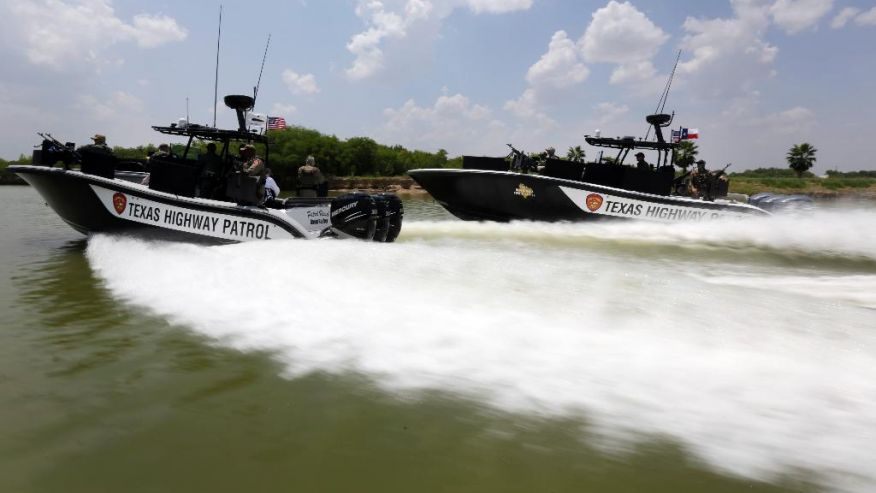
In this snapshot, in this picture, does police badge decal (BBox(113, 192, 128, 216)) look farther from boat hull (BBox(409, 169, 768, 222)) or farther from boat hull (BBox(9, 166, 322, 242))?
boat hull (BBox(409, 169, 768, 222))

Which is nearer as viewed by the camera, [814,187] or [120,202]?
[120,202]

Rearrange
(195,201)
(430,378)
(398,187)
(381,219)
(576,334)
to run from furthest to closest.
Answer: (398,187)
(381,219)
(195,201)
(576,334)
(430,378)

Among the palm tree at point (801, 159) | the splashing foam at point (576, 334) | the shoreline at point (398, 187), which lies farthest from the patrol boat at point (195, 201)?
the palm tree at point (801, 159)

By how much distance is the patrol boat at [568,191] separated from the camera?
13.3 meters

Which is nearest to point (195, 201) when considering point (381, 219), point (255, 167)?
point (255, 167)

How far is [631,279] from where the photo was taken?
19.5ft

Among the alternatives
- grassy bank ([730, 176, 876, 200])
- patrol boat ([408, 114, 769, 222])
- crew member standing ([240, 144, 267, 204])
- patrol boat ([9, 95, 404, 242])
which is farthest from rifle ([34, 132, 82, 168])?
grassy bank ([730, 176, 876, 200])

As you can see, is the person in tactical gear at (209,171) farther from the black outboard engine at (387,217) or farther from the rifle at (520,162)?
the rifle at (520,162)

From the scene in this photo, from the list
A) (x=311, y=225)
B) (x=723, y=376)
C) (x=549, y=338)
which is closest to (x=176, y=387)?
(x=549, y=338)

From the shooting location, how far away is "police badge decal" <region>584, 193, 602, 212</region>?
13414 millimetres

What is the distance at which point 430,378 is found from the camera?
374 centimetres

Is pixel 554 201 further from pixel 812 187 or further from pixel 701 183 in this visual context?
pixel 812 187

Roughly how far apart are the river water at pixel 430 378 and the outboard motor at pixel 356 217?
5.90ft

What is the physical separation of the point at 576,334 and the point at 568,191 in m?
9.36
